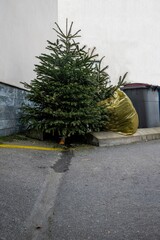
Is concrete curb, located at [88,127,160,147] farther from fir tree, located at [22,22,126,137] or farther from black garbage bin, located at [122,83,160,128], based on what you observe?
black garbage bin, located at [122,83,160,128]

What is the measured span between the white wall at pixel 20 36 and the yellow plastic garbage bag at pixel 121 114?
230cm

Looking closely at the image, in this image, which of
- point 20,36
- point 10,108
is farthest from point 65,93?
point 20,36

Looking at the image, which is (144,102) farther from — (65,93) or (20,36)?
(20,36)

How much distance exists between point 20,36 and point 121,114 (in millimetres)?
3241

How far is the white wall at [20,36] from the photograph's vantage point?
5.09 meters

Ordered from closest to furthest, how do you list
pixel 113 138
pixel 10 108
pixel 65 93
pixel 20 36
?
pixel 65 93, pixel 113 138, pixel 10 108, pixel 20 36

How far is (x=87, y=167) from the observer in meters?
3.32

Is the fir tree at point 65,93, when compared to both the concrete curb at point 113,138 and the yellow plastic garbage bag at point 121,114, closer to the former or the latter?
the concrete curb at point 113,138

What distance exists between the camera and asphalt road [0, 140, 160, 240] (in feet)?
5.37

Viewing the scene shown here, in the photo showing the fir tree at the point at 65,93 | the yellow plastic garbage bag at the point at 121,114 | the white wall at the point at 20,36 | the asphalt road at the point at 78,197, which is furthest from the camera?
the yellow plastic garbage bag at the point at 121,114

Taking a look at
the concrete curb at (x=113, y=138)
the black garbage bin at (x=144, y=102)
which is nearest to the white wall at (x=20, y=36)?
the concrete curb at (x=113, y=138)

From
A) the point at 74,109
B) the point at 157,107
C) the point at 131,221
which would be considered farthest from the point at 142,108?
the point at 131,221

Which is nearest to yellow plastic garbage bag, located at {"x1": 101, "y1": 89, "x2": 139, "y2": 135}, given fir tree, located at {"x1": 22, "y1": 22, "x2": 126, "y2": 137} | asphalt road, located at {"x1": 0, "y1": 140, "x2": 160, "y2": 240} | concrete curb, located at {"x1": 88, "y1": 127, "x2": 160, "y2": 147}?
concrete curb, located at {"x1": 88, "y1": 127, "x2": 160, "y2": 147}

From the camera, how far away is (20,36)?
5957mm
